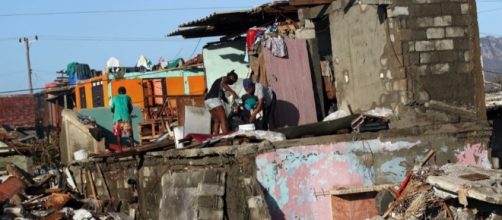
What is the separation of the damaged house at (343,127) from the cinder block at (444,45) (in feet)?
0.05

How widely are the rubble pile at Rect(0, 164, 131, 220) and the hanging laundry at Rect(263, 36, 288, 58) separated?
4.00 m

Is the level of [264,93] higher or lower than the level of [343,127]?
higher

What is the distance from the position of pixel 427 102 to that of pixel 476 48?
1.24m

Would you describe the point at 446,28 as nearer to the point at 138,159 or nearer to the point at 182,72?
Result: the point at 138,159

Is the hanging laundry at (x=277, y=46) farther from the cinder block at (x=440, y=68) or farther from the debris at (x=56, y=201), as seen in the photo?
the debris at (x=56, y=201)

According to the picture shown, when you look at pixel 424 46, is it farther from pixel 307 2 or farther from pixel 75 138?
pixel 75 138

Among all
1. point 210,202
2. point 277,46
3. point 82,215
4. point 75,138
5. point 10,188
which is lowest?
point 82,215

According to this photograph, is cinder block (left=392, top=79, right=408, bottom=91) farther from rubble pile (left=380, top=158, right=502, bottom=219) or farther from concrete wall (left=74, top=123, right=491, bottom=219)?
rubble pile (left=380, top=158, right=502, bottom=219)

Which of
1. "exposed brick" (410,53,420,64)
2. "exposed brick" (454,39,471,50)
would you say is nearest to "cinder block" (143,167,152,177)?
"exposed brick" (410,53,420,64)

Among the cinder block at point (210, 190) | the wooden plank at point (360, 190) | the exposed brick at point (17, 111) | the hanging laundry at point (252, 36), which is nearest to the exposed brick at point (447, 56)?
the wooden plank at point (360, 190)

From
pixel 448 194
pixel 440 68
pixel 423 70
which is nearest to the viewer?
pixel 448 194

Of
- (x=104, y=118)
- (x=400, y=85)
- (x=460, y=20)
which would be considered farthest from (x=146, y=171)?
(x=104, y=118)

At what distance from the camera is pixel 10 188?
1241cm

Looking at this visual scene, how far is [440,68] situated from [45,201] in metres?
7.55
